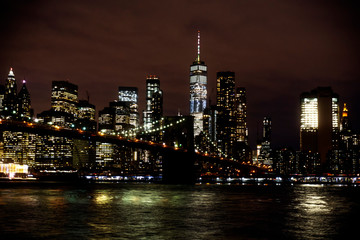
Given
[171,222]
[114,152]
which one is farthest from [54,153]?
[171,222]

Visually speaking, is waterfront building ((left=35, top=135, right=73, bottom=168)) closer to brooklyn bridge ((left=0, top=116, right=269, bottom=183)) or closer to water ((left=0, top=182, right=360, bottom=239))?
brooklyn bridge ((left=0, top=116, right=269, bottom=183))

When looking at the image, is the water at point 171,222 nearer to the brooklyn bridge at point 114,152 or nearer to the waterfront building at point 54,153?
the brooklyn bridge at point 114,152

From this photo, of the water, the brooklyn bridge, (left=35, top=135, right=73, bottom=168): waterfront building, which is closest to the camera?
the water

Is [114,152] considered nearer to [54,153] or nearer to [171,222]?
[54,153]

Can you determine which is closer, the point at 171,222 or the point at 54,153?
the point at 171,222

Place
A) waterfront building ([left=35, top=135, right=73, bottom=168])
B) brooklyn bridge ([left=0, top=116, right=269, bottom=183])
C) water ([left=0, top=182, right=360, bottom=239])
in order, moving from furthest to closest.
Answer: waterfront building ([left=35, top=135, right=73, bottom=168]) → brooklyn bridge ([left=0, top=116, right=269, bottom=183]) → water ([left=0, top=182, right=360, bottom=239])

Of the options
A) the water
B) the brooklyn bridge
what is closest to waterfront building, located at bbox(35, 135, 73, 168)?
the brooklyn bridge

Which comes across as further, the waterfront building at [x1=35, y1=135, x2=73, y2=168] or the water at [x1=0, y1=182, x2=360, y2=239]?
the waterfront building at [x1=35, y1=135, x2=73, y2=168]

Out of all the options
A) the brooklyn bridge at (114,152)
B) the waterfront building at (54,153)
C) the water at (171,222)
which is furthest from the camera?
the waterfront building at (54,153)

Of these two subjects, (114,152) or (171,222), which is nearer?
(171,222)

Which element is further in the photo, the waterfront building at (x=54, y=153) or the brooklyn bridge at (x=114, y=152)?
the waterfront building at (x=54, y=153)

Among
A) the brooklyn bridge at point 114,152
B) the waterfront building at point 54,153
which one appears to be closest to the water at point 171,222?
the brooklyn bridge at point 114,152

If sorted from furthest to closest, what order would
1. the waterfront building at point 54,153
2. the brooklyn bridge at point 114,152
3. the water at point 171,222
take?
the waterfront building at point 54,153 < the brooklyn bridge at point 114,152 < the water at point 171,222

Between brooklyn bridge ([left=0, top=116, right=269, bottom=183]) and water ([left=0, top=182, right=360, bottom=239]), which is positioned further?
brooklyn bridge ([left=0, top=116, right=269, bottom=183])
